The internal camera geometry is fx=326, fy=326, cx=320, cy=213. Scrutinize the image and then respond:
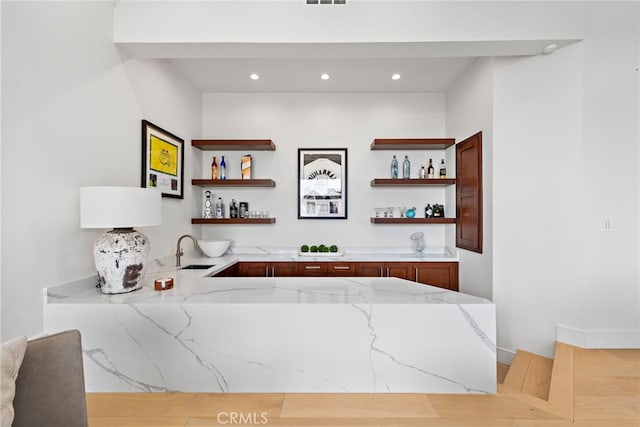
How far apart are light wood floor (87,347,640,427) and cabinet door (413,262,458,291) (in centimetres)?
158

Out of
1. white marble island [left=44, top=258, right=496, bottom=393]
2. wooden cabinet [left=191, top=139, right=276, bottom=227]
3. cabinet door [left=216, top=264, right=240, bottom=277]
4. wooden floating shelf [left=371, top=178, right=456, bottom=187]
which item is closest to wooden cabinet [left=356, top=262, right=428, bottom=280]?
wooden floating shelf [left=371, top=178, right=456, bottom=187]

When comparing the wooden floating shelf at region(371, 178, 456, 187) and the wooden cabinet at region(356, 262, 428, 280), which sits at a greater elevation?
the wooden floating shelf at region(371, 178, 456, 187)

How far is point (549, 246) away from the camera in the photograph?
2.56 metres

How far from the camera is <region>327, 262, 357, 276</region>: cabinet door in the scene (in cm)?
350

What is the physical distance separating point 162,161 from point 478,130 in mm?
2920

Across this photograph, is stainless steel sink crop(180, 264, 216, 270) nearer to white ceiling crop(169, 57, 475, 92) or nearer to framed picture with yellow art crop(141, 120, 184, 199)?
framed picture with yellow art crop(141, 120, 184, 199)

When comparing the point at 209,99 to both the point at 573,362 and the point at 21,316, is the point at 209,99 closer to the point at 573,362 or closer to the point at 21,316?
the point at 21,316

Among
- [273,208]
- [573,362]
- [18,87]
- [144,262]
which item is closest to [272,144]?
[273,208]

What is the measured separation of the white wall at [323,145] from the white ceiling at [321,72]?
0.18m

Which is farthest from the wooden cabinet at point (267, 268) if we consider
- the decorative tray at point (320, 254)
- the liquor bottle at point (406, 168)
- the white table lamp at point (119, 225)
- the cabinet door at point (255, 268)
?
the liquor bottle at point (406, 168)

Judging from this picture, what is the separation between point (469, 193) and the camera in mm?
3184

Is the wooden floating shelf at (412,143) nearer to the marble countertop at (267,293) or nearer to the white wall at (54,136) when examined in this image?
the marble countertop at (267,293)

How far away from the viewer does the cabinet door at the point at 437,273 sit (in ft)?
11.4

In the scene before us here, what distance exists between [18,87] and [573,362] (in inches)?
145
